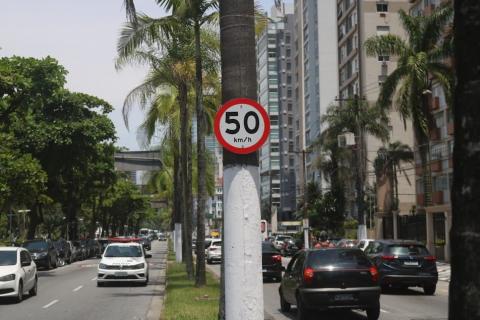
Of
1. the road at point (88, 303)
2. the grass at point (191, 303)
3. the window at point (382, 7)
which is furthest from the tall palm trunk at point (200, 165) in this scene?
the window at point (382, 7)

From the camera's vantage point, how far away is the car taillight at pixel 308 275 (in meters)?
14.6

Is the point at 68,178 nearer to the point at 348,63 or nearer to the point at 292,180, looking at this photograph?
the point at 348,63

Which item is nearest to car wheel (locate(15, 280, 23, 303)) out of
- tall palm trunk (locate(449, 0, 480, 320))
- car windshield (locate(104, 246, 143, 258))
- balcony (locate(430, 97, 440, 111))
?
car windshield (locate(104, 246, 143, 258))

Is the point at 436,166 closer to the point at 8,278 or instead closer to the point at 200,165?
the point at 200,165

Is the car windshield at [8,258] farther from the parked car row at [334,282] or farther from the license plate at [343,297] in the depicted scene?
the license plate at [343,297]

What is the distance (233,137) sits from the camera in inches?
259

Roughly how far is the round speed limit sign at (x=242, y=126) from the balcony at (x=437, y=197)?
40.6 m

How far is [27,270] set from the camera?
21.2m

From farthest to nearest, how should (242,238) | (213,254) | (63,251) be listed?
1. (63,251)
2. (213,254)
3. (242,238)

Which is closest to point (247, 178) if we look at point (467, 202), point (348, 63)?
point (467, 202)

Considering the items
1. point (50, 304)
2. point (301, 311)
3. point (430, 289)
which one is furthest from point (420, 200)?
point (301, 311)

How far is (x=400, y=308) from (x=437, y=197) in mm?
29103

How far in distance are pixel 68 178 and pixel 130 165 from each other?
4922mm

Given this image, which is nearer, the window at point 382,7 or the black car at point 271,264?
the black car at point 271,264
